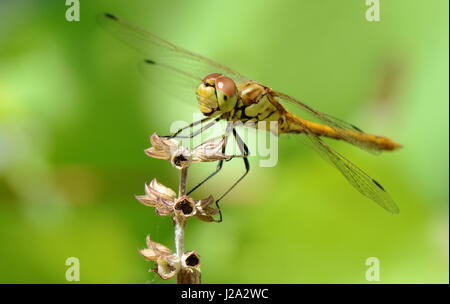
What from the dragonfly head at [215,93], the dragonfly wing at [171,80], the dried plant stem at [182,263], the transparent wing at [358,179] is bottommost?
the dried plant stem at [182,263]

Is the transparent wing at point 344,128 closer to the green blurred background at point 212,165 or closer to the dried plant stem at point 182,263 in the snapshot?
the green blurred background at point 212,165

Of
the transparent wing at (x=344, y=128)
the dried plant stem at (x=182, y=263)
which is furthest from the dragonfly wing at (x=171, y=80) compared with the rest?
the dried plant stem at (x=182, y=263)

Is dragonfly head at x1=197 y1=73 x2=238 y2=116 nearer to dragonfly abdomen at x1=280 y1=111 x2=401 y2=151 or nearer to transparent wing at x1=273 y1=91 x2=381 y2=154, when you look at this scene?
transparent wing at x1=273 y1=91 x2=381 y2=154

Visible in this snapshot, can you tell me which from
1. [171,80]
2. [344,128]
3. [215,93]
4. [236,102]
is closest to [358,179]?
[344,128]


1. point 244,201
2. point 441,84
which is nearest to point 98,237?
point 244,201

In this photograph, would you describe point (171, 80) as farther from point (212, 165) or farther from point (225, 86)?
point (225, 86)

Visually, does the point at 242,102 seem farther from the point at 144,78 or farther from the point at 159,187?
the point at 159,187
